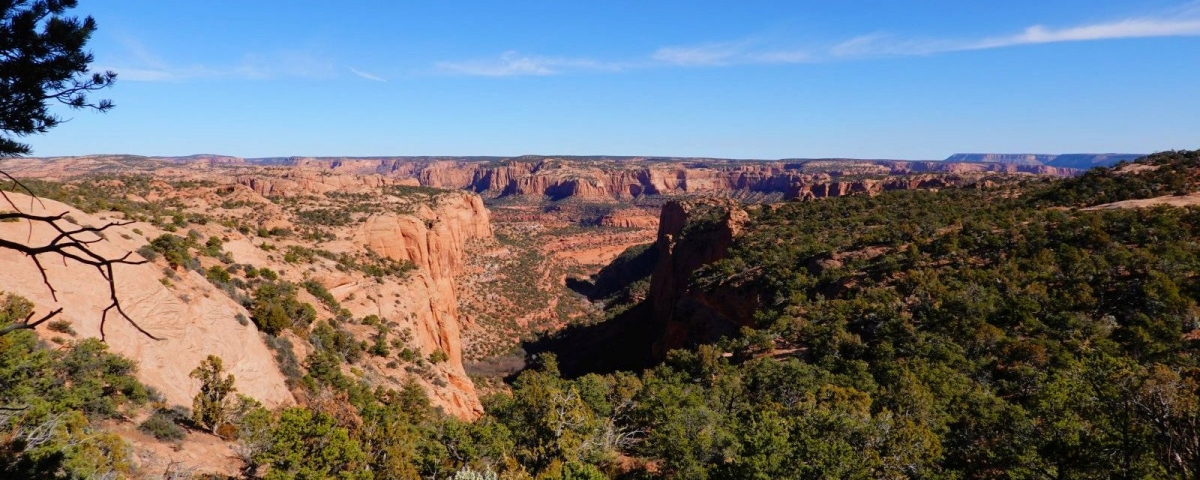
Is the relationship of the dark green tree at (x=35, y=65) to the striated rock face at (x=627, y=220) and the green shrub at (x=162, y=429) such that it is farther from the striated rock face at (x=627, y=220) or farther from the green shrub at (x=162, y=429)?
the striated rock face at (x=627, y=220)

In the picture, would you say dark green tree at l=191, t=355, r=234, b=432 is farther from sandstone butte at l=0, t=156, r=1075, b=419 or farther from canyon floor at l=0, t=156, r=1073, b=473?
sandstone butte at l=0, t=156, r=1075, b=419

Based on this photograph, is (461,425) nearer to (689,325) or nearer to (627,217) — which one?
(689,325)

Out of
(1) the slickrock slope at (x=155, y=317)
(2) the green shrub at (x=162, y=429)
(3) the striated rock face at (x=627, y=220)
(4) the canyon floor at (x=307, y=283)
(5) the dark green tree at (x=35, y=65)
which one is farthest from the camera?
Answer: (3) the striated rock face at (x=627, y=220)

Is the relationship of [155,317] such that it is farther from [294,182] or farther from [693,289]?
[294,182]

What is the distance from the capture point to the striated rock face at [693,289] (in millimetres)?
45875

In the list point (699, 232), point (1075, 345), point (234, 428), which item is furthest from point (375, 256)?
point (1075, 345)

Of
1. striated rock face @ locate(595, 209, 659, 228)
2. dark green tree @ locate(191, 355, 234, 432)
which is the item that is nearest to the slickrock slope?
dark green tree @ locate(191, 355, 234, 432)

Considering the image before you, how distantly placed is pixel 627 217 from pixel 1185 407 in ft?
443

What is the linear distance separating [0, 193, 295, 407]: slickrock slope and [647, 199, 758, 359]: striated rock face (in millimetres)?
31128

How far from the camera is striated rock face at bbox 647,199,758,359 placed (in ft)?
151

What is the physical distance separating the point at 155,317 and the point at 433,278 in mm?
37444

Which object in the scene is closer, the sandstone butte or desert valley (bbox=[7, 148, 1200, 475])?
the sandstone butte

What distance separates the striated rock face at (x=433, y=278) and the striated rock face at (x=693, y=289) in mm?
18586

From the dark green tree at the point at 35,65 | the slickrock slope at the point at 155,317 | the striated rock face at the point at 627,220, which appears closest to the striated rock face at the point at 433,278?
the slickrock slope at the point at 155,317
